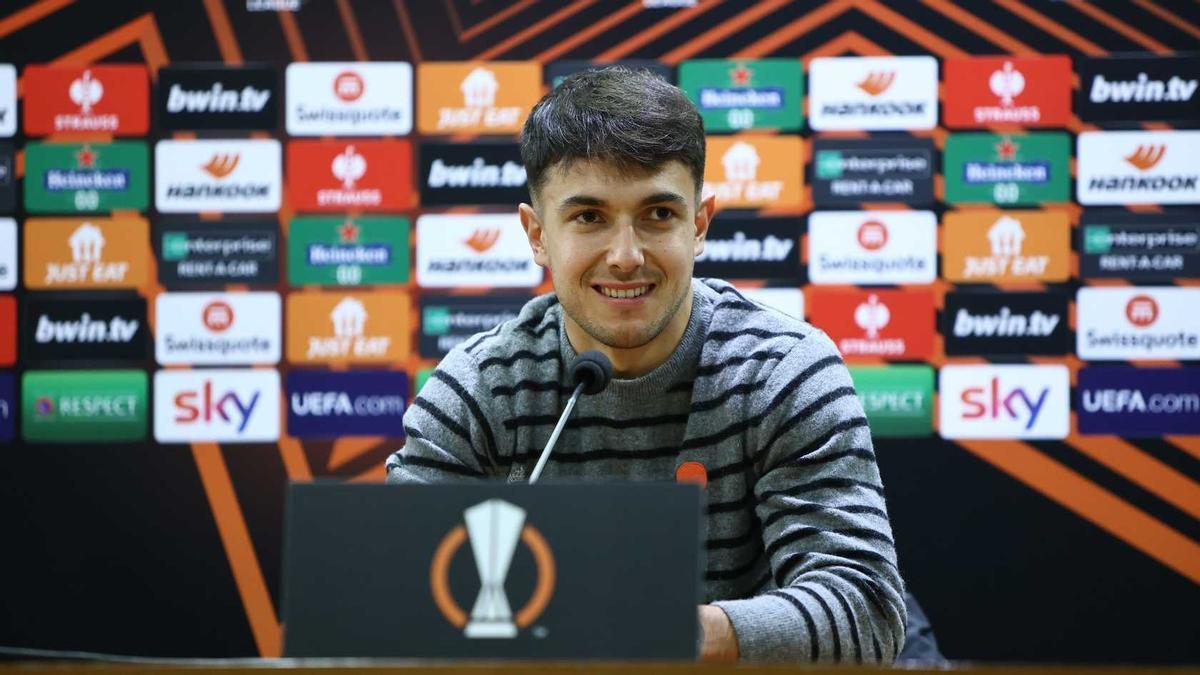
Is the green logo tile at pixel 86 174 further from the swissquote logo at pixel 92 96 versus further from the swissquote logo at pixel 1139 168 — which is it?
the swissquote logo at pixel 1139 168

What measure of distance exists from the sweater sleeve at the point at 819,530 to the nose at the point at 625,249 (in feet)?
0.83

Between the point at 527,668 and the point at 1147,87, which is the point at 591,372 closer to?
the point at 527,668

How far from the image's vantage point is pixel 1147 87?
3146 millimetres

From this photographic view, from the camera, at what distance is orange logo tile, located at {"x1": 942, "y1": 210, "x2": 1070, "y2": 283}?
3.15m

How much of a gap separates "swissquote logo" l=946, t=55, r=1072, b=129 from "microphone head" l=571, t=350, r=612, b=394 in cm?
196

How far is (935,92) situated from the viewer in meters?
3.18

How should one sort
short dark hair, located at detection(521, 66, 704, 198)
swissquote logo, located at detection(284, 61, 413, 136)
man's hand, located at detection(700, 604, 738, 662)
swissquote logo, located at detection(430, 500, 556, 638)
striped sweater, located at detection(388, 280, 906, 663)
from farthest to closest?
swissquote logo, located at detection(284, 61, 413, 136), short dark hair, located at detection(521, 66, 704, 198), striped sweater, located at detection(388, 280, 906, 663), man's hand, located at detection(700, 604, 738, 662), swissquote logo, located at detection(430, 500, 556, 638)

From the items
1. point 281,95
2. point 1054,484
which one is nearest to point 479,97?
point 281,95

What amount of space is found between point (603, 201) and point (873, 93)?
67.1 inches

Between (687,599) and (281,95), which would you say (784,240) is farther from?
(687,599)

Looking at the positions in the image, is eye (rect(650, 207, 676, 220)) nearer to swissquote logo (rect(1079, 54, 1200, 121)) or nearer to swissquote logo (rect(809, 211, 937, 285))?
swissquote logo (rect(809, 211, 937, 285))

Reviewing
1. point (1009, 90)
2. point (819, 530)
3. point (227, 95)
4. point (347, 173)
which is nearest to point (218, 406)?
→ point (347, 173)

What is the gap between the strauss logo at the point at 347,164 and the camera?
10.6ft

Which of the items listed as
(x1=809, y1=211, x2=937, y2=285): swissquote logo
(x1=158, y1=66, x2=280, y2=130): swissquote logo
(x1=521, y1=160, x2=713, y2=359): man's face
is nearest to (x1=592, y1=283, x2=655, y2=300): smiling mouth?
(x1=521, y1=160, x2=713, y2=359): man's face
